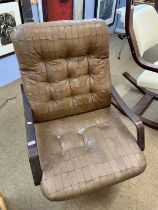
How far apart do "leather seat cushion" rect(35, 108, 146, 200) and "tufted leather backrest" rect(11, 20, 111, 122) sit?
122 millimetres

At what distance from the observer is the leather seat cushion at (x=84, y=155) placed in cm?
101

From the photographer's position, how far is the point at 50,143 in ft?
4.02

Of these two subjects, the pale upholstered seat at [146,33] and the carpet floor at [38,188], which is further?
the pale upholstered seat at [146,33]

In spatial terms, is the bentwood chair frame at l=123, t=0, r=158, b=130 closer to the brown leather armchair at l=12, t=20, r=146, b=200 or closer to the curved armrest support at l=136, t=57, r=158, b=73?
the curved armrest support at l=136, t=57, r=158, b=73

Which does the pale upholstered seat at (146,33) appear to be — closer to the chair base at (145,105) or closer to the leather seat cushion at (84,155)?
the chair base at (145,105)

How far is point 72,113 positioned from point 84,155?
0.39 m

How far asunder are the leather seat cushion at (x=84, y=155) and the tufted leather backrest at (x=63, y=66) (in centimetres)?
12

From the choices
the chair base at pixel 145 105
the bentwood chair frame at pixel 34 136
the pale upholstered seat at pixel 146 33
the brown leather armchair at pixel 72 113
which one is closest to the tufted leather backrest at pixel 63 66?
the brown leather armchair at pixel 72 113

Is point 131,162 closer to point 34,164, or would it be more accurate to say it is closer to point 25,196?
point 34,164

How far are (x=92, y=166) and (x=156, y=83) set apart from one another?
956 millimetres

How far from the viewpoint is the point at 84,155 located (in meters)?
1.13

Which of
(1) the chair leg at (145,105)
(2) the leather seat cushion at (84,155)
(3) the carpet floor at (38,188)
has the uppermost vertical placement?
(2) the leather seat cushion at (84,155)

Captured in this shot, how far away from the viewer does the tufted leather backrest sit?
1.21 metres

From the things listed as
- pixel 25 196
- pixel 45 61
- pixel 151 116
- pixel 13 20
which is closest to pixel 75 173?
pixel 25 196
